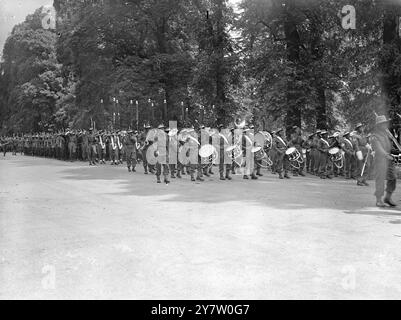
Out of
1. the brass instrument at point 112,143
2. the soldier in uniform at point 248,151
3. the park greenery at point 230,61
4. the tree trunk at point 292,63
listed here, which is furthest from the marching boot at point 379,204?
the brass instrument at point 112,143

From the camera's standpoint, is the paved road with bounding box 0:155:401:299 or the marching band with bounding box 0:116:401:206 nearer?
the paved road with bounding box 0:155:401:299

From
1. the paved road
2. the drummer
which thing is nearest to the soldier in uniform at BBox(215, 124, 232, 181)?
the drummer

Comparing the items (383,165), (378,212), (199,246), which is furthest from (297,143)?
(199,246)

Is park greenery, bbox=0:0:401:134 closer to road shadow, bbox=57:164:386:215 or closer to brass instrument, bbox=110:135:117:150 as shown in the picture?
brass instrument, bbox=110:135:117:150

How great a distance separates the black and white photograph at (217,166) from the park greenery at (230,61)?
97mm

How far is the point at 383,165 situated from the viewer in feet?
39.2

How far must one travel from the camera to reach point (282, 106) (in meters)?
25.2

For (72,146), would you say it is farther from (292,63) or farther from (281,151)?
(281,151)

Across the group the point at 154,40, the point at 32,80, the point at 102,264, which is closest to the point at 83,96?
the point at 154,40

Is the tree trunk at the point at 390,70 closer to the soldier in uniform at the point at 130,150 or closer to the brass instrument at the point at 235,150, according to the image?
the brass instrument at the point at 235,150

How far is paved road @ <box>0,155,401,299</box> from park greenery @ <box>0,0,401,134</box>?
11.2 m

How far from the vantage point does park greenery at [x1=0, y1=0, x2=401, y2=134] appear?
74.3 ft

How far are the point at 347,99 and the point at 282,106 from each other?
2.91m
